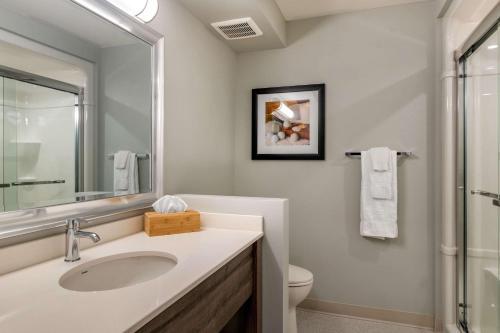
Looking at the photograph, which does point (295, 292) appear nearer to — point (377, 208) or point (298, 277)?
point (298, 277)

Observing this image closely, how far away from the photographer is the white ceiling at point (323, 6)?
90.0 inches

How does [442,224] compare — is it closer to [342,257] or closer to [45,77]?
[342,257]

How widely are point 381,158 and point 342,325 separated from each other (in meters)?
1.25

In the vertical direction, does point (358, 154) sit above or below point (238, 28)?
below

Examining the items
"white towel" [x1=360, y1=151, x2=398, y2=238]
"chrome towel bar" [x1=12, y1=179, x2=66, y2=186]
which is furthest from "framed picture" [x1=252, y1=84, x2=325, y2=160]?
"chrome towel bar" [x1=12, y1=179, x2=66, y2=186]

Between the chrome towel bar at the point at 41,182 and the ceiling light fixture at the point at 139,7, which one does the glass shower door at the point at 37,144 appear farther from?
the ceiling light fixture at the point at 139,7

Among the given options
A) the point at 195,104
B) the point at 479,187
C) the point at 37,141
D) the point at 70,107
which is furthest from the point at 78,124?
the point at 479,187

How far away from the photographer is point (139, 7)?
145 centimetres

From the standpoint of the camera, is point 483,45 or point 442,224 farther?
point 442,224

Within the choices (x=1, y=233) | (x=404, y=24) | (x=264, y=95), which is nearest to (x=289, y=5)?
(x=264, y=95)

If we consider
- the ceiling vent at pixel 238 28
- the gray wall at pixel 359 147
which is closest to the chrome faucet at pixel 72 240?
the ceiling vent at pixel 238 28

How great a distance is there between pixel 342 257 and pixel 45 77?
2.22 metres

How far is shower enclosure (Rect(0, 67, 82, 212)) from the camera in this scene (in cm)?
102

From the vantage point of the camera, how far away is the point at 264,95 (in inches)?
104
